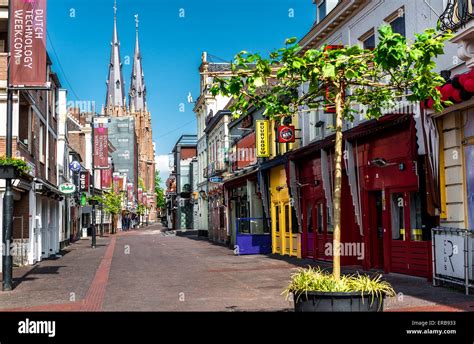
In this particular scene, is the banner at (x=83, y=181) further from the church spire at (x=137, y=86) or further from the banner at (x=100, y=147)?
the church spire at (x=137, y=86)

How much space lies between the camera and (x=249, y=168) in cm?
3322

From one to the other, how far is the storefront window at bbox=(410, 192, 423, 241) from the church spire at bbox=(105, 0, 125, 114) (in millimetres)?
154288

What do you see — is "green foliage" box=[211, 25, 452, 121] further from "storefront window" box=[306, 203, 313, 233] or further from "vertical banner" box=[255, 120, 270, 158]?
"vertical banner" box=[255, 120, 270, 158]

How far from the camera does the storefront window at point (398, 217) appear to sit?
17.0 m

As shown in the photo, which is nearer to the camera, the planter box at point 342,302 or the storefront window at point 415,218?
the planter box at point 342,302

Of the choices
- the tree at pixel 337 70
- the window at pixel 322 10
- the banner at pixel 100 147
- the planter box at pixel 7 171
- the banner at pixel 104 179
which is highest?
the window at pixel 322 10

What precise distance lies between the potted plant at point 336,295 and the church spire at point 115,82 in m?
161

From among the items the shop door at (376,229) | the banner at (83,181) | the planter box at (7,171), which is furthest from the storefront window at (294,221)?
the banner at (83,181)

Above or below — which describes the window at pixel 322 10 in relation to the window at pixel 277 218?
above

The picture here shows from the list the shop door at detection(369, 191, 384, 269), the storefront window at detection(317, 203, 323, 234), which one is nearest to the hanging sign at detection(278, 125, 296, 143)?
the storefront window at detection(317, 203, 323, 234)

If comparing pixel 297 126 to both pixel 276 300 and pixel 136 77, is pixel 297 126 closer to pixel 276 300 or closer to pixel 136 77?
pixel 276 300

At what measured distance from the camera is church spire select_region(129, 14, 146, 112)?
630ft

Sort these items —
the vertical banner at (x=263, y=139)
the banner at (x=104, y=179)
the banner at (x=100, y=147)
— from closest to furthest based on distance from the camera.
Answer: the vertical banner at (x=263, y=139)
the banner at (x=100, y=147)
the banner at (x=104, y=179)
